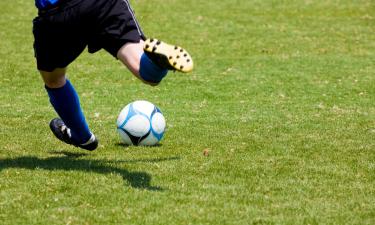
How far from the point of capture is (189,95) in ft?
36.6

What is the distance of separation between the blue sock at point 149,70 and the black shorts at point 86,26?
29cm

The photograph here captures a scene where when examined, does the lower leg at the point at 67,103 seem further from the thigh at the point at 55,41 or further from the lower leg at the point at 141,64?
the lower leg at the point at 141,64

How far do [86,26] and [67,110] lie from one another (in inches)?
46.1

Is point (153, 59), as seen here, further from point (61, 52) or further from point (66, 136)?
point (66, 136)

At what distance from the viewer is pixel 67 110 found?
267 inches

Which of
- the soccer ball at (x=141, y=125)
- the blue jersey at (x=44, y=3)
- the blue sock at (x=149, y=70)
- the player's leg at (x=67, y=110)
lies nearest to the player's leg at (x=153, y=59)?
the blue sock at (x=149, y=70)

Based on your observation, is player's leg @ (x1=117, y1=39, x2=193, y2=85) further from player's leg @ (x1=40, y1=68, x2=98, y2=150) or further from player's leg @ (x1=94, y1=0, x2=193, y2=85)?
player's leg @ (x1=40, y1=68, x2=98, y2=150)

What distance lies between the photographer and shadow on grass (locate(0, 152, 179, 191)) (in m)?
5.95

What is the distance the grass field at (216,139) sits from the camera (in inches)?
204

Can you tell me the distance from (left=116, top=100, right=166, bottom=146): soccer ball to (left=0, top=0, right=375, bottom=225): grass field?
0.16 meters

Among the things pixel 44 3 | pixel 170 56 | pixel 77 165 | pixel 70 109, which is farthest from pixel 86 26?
pixel 77 165

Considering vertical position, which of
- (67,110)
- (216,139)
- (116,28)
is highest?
(116,28)

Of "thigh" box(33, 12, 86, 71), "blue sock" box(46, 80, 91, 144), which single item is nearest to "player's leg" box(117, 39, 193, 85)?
"thigh" box(33, 12, 86, 71)

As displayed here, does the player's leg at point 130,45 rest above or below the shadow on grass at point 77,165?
above
